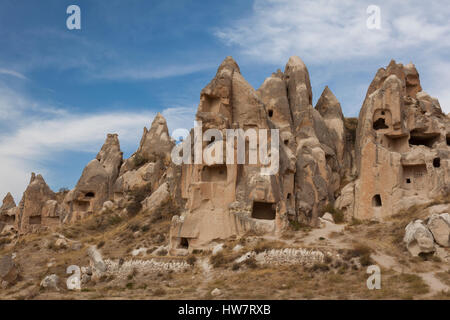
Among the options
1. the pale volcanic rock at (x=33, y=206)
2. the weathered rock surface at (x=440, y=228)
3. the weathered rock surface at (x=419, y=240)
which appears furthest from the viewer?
the pale volcanic rock at (x=33, y=206)

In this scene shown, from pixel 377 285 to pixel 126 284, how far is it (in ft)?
32.9

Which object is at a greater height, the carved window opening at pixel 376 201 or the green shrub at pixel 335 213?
the carved window opening at pixel 376 201

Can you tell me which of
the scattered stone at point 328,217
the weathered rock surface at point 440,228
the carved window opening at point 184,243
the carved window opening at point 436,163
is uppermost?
the carved window opening at point 436,163

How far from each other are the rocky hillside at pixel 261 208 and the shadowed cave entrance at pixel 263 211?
0.08 m

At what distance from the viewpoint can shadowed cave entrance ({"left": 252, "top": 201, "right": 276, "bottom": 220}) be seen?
Answer: 80.0ft

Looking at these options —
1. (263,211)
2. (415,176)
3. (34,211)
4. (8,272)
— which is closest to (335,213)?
(415,176)

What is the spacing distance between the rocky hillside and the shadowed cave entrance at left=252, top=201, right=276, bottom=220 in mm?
78

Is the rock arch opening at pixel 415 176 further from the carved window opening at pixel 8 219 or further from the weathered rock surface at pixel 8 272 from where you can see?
the carved window opening at pixel 8 219

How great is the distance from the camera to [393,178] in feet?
96.0

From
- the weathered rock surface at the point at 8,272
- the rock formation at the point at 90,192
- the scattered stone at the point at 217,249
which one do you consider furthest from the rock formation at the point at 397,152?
the weathered rock surface at the point at 8,272

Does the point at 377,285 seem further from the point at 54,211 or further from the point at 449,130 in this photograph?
the point at 54,211

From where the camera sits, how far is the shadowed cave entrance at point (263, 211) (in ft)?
80.0

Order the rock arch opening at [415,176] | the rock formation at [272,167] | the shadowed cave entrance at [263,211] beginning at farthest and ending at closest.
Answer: the rock arch opening at [415,176] → the shadowed cave entrance at [263,211] → the rock formation at [272,167]

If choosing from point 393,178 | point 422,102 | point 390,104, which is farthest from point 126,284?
point 422,102
